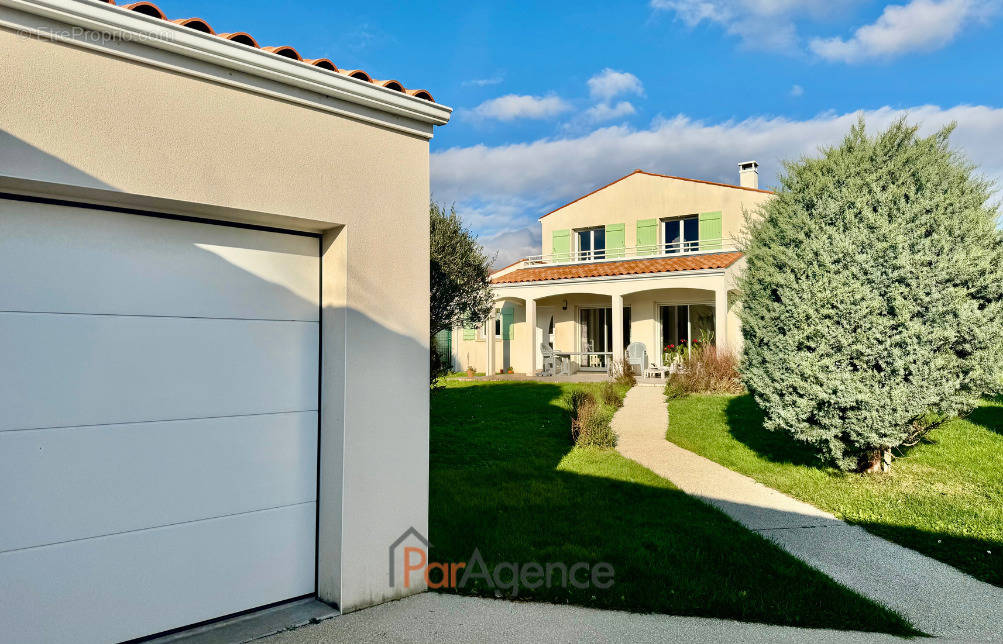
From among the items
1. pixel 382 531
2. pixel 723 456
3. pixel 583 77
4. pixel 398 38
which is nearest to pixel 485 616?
pixel 382 531

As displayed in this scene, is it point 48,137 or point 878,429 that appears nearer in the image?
point 48,137

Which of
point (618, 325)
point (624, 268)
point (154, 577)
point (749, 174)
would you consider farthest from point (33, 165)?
point (749, 174)

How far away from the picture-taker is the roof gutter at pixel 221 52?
260 centimetres

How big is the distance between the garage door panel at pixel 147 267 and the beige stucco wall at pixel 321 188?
0.12m

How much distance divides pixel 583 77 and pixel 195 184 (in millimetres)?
17206

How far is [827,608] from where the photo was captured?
3.37 metres

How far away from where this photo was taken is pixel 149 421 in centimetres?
300

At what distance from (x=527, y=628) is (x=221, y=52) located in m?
3.74

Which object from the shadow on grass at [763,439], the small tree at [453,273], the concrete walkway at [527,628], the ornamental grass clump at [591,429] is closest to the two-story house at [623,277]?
the small tree at [453,273]

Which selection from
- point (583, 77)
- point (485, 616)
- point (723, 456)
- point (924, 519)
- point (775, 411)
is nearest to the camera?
point (485, 616)

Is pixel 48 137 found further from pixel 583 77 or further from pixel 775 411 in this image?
pixel 583 77

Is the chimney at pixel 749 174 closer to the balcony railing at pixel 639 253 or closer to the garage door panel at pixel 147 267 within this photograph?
the balcony railing at pixel 639 253

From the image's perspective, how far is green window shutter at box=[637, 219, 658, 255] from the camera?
20.7 m

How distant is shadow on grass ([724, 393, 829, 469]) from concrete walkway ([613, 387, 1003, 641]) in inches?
35.5
